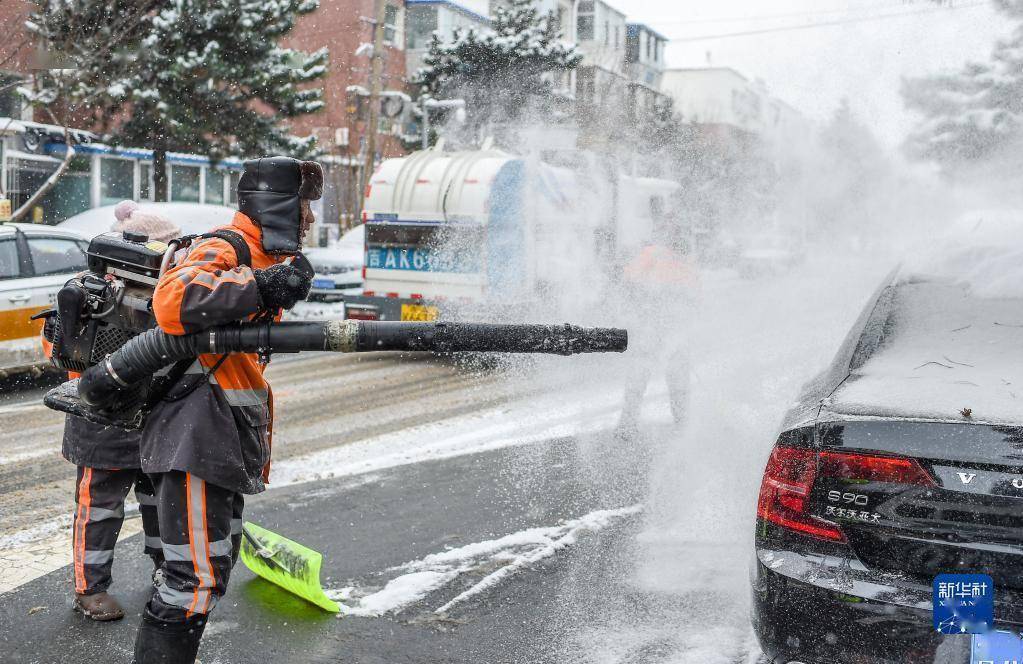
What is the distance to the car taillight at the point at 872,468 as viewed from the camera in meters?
2.40

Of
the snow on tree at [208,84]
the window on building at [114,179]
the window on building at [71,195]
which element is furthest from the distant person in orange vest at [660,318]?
the window on building at [114,179]

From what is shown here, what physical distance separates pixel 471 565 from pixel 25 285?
584 centimetres

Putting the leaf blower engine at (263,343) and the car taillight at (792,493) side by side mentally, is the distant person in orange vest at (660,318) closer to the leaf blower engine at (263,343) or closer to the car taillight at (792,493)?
the car taillight at (792,493)

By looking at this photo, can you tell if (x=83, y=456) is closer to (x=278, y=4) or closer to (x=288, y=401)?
(x=288, y=401)

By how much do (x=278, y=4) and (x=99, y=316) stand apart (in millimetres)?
14883

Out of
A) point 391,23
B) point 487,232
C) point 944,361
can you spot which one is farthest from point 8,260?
point 391,23

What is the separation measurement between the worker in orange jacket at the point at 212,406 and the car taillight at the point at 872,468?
153cm

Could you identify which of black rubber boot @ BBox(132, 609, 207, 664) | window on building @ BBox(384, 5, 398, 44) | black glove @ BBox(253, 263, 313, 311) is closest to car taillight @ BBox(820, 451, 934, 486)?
black glove @ BBox(253, 263, 313, 311)

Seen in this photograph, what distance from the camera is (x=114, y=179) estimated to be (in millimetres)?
21719

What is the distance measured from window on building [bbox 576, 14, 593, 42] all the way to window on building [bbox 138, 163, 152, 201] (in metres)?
10.7

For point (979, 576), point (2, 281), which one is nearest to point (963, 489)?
point (979, 576)

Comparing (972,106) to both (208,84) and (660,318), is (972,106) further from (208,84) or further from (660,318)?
(208,84)

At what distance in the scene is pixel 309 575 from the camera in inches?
145

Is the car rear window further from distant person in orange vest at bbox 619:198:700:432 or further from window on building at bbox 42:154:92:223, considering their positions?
window on building at bbox 42:154:92:223
